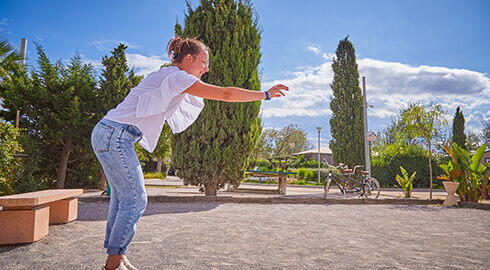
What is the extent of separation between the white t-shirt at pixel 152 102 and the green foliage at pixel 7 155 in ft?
18.9

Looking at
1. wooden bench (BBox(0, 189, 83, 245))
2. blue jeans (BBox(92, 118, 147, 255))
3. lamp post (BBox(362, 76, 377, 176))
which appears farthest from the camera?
lamp post (BBox(362, 76, 377, 176))

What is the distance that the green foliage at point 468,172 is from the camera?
8188mm

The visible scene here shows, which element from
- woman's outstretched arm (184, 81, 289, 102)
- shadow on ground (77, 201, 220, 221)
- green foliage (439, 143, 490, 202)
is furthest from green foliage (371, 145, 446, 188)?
woman's outstretched arm (184, 81, 289, 102)

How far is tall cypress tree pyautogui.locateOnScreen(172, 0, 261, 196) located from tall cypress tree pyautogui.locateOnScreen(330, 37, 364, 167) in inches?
346

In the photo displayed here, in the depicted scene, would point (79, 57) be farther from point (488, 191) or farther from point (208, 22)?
point (488, 191)

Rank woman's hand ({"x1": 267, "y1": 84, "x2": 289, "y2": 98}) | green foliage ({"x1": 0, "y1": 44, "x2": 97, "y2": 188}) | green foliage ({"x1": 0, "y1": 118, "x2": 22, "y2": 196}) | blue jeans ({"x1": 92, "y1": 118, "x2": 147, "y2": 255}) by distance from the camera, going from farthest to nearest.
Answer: green foliage ({"x1": 0, "y1": 44, "x2": 97, "y2": 188}) < green foliage ({"x1": 0, "y1": 118, "x2": 22, "y2": 196}) < woman's hand ({"x1": 267, "y1": 84, "x2": 289, "y2": 98}) < blue jeans ({"x1": 92, "y1": 118, "x2": 147, "y2": 255})

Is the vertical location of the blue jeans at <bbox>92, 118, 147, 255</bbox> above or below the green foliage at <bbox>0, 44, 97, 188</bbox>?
below

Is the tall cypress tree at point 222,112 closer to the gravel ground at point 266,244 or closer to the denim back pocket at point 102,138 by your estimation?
the gravel ground at point 266,244

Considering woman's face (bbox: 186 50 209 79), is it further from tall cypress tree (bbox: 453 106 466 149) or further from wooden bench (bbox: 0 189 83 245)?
tall cypress tree (bbox: 453 106 466 149)

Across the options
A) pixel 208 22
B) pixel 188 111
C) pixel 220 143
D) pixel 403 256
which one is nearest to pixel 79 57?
pixel 208 22

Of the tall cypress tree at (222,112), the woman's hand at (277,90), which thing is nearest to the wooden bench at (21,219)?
the woman's hand at (277,90)

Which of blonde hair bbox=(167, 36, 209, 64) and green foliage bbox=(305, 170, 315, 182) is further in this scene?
green foliage bbox=(305, 170, 315, 182)

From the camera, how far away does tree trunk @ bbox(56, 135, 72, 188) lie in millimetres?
9355

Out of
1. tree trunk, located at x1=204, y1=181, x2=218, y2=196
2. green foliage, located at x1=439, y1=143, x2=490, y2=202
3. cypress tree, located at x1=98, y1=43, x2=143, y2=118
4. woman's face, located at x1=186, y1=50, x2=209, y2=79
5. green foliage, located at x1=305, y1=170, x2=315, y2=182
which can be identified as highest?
cypress tree, located at x1=98, y1=43, x2=143, y2=118
